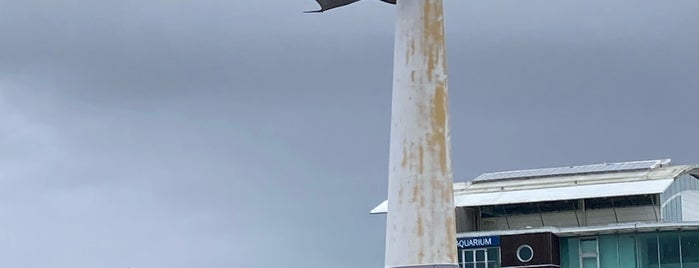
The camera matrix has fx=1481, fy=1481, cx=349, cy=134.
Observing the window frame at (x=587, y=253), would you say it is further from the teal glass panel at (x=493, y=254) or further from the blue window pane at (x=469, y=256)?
the blue window pane at (x=469, y=256)

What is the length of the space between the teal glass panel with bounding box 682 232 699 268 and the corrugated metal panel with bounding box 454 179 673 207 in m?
3.80

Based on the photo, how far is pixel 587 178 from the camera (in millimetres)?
95062

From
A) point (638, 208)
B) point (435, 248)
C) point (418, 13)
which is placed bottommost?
point (435, 248)

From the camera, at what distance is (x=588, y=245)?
90.4 metres

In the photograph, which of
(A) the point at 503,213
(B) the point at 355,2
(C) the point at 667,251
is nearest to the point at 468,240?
(A) the point at 503,213

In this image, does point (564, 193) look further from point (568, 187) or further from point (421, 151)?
point (421, 151)

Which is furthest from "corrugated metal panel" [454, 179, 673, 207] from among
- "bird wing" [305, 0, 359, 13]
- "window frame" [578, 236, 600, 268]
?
"bird wing" [305, 0, 359, 13]

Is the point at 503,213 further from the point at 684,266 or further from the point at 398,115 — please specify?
the point at 398,115

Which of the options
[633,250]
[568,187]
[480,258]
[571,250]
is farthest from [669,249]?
[480,258]

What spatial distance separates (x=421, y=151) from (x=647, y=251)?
173 feet

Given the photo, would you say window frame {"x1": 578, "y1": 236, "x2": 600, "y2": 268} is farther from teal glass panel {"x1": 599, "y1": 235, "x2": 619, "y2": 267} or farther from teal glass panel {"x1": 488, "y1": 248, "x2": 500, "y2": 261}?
teal glass panel {"x1": 488, "y1": 248, "x2": 500, "y2": 261}

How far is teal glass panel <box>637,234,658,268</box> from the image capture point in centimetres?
8819

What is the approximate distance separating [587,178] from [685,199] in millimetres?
6865

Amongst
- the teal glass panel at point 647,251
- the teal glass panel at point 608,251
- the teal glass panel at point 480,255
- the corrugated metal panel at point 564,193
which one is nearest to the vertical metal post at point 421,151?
the teal glass panel at point 647,251
